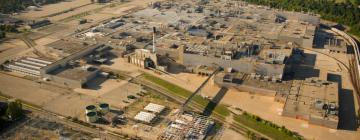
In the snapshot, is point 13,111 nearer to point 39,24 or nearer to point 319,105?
point 319,105

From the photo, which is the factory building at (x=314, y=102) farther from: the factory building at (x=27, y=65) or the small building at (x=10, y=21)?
the small building at (x=10, y=21)

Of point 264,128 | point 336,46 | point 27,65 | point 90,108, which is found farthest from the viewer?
point 336,46

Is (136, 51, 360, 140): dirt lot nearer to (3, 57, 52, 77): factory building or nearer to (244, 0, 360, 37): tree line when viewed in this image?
(3, 57, 52, 77): factory building

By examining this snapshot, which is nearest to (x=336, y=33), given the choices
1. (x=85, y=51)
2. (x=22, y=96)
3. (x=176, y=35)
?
(x=176, y=35)

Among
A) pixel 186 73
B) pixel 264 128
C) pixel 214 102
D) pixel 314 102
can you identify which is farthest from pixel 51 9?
pixel 314 102

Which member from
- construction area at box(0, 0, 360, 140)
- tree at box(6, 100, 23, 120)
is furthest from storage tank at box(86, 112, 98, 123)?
tree at box(6, 100, 23, 120)

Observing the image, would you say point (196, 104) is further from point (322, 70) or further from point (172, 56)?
point (322, 70)

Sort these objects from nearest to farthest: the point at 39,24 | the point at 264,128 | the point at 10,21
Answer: the point at 264,128 < the point at 39,24 < the point at 10,21
